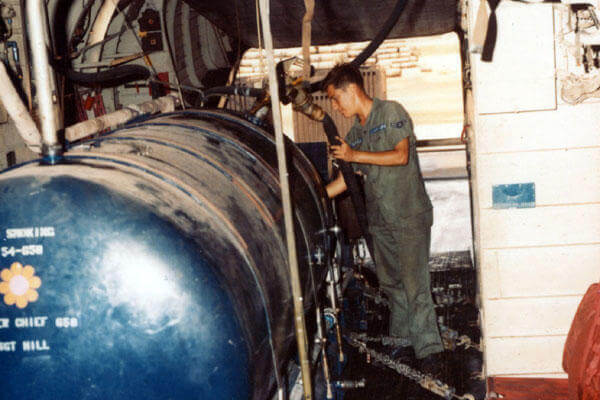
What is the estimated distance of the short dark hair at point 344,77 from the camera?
4.54m

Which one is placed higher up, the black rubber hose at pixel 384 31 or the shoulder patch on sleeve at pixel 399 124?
the black rubber hose at pixel 384 31

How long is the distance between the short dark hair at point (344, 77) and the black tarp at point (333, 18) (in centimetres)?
89

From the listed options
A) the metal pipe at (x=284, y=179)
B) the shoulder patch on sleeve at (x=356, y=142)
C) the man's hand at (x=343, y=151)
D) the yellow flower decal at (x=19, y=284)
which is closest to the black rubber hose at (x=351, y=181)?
the man's hand at (x=343, y=151)

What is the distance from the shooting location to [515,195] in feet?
12.2

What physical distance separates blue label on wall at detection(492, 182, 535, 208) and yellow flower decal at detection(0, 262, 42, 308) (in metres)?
2.72

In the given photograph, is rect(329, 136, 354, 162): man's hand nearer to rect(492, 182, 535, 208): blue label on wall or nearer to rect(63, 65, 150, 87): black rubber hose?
rect(492, 182, 535, 208): blue label on wall

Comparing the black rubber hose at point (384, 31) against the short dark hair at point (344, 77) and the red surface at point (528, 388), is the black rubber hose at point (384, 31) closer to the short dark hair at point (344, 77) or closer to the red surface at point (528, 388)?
the short dark hair at point (344, 77)

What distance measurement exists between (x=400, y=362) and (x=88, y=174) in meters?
3.14

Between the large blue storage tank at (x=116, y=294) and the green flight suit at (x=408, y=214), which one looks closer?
the large blue storage tank at (x=116, y=294)

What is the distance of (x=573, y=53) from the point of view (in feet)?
11.5

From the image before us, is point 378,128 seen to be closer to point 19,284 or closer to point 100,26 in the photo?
point 100,26

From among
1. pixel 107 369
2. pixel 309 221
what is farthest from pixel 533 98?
pixel 107 369

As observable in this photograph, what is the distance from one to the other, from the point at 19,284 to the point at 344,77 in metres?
3.06

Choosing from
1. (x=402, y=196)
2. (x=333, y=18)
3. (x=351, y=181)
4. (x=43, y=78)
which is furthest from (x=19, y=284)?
(x=333, y=18)
